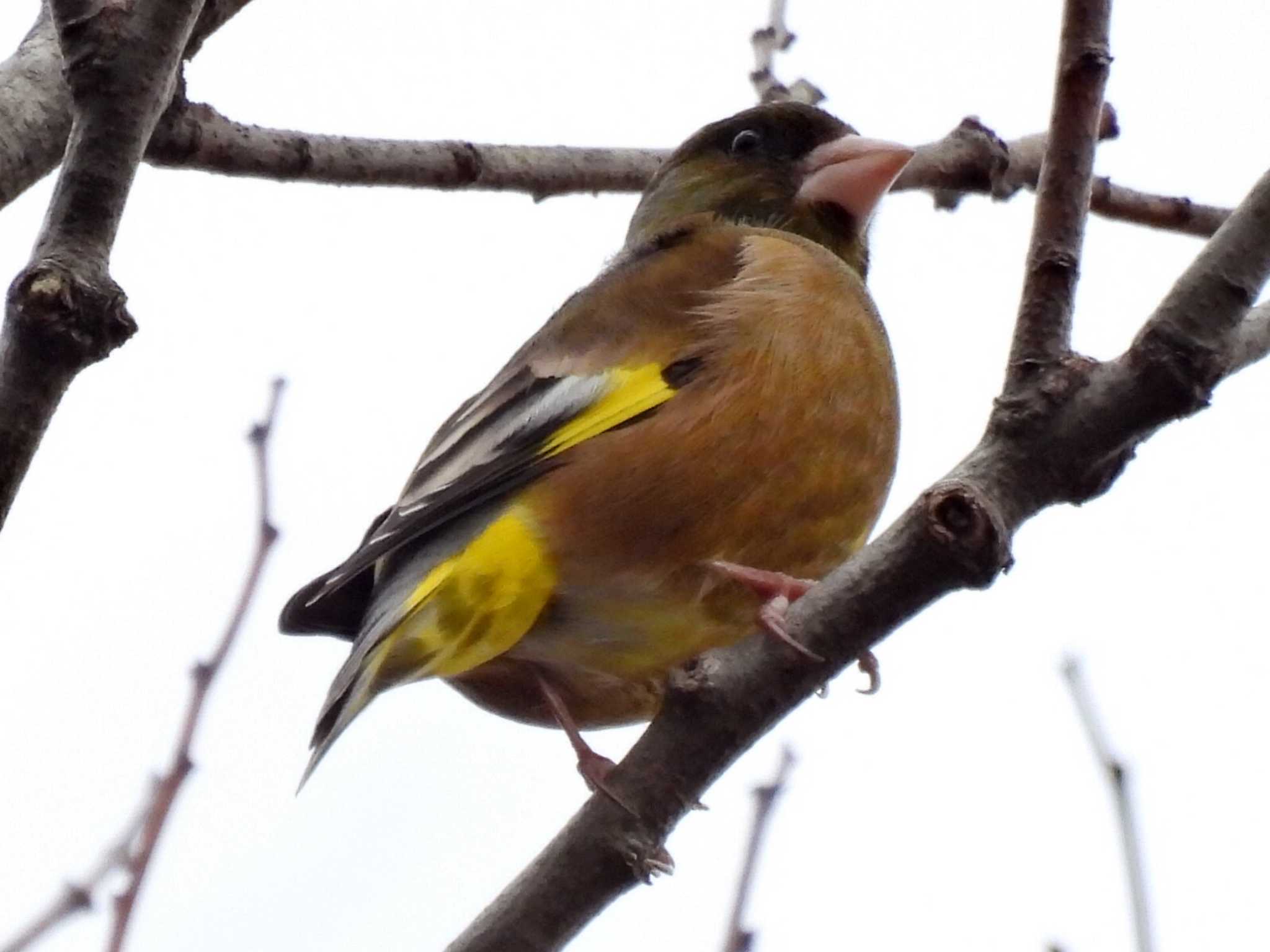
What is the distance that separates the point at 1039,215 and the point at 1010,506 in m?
0.41

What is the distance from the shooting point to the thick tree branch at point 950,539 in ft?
6.76

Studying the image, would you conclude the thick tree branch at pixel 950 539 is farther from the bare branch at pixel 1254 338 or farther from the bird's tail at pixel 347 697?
the bird's tail at pixel 347 697

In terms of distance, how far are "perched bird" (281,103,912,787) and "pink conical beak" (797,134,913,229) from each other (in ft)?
1.41

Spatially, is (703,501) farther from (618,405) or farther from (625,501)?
(618,405)

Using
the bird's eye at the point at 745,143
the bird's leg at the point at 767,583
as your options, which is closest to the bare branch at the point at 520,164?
the bird's eye at the point at 745,143

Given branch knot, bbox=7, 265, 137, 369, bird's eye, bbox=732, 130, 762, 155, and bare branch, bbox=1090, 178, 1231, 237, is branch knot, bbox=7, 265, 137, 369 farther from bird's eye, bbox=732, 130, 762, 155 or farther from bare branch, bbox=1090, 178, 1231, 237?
bird's eye, bbox=732, 130, 762, 155

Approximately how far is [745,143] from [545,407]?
1.56 metres

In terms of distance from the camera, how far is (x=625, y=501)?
134 inches

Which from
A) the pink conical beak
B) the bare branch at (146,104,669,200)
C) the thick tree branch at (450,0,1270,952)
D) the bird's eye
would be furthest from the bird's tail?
the bird's eye

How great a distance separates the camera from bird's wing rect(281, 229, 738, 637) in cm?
347

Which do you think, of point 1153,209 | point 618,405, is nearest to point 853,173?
point 1153,209

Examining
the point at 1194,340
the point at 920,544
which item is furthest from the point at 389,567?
the point at 1194,340

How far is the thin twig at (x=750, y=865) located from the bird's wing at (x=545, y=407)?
3.12ft

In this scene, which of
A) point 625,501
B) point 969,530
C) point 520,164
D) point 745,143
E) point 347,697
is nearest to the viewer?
point 969,530
